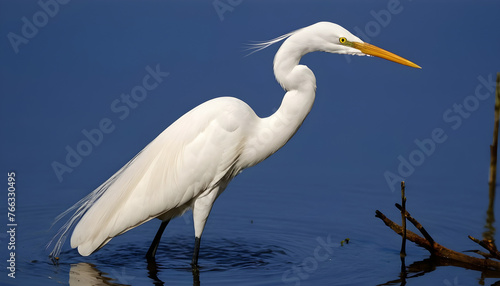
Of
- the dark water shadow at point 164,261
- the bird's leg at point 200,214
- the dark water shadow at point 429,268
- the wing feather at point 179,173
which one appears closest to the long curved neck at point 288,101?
the wing feather at point 179,173

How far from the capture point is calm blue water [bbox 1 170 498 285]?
536 centimetres

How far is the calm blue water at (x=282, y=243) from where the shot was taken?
536 centimetres

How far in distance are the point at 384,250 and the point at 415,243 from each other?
252 mm

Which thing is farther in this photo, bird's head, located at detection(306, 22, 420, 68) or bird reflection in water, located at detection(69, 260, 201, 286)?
bird's head, located at detection(306, 22, 420, 68)

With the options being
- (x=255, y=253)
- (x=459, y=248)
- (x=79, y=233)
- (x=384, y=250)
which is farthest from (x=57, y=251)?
(x=459, y=248)

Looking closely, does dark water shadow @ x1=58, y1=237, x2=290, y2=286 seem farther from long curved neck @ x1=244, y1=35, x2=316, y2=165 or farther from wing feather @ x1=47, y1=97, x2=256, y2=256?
long curved neck @ x1=244, y1=35, x2=316, y2=165

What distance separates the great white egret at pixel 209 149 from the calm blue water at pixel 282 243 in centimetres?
28

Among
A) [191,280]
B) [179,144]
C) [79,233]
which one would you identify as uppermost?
[179,144]

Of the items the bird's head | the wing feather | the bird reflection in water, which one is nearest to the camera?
the bird reflection in water

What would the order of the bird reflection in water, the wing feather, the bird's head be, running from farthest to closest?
the wing feather < the bird's head < the bird reflection in water

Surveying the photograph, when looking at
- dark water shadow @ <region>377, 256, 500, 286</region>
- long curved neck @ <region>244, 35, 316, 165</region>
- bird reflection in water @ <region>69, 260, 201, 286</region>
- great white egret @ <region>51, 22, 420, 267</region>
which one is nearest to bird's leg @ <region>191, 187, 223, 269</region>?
great white egret @ <region>51, 22, 420, 267</region>

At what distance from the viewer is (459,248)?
20.1ft

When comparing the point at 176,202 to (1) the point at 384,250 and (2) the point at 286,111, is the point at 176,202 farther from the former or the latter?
(1) the point at 384,250

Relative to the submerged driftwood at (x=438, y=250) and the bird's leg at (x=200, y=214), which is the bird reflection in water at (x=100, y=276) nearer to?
the bird's leg at (x=200, y=214)
